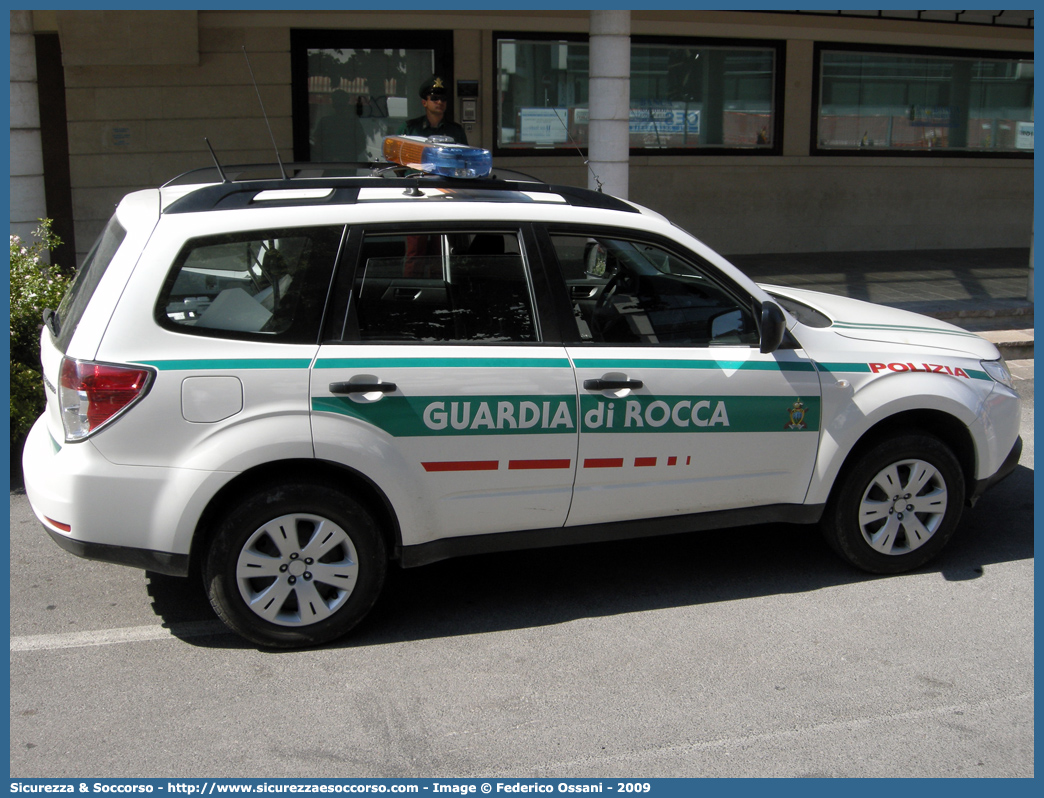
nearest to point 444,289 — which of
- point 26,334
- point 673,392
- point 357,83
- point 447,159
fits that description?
point 447,159

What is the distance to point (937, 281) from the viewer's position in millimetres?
10875

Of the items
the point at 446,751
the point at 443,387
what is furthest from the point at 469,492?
the point at 446,751

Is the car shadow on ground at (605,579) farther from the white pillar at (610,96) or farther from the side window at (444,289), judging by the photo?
the white pillar at (610,96)

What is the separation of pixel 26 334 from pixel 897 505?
4953mm

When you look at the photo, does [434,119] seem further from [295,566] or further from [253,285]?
[295,566]

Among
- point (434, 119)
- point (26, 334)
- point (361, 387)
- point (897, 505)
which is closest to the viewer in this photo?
point (361, 387)

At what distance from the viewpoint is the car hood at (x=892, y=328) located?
4652mm

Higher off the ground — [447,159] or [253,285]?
[447,159]

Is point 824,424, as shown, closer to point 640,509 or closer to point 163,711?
point 640,509

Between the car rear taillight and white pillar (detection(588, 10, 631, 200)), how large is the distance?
5219 mm

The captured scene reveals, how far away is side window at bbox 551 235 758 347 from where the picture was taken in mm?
4277

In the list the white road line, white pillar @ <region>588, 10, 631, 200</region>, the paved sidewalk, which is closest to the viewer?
the white road line

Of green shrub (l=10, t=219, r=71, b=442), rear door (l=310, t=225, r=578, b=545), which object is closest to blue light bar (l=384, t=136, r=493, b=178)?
rear door (l=310, t=225, r=578, b=545)

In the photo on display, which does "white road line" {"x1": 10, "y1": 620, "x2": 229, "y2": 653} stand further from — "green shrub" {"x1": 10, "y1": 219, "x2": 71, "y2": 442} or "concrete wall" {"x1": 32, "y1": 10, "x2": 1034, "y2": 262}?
"concrete wall" {"x1": 32, "y1": 10, "x2": 1034, "y2": 262}
